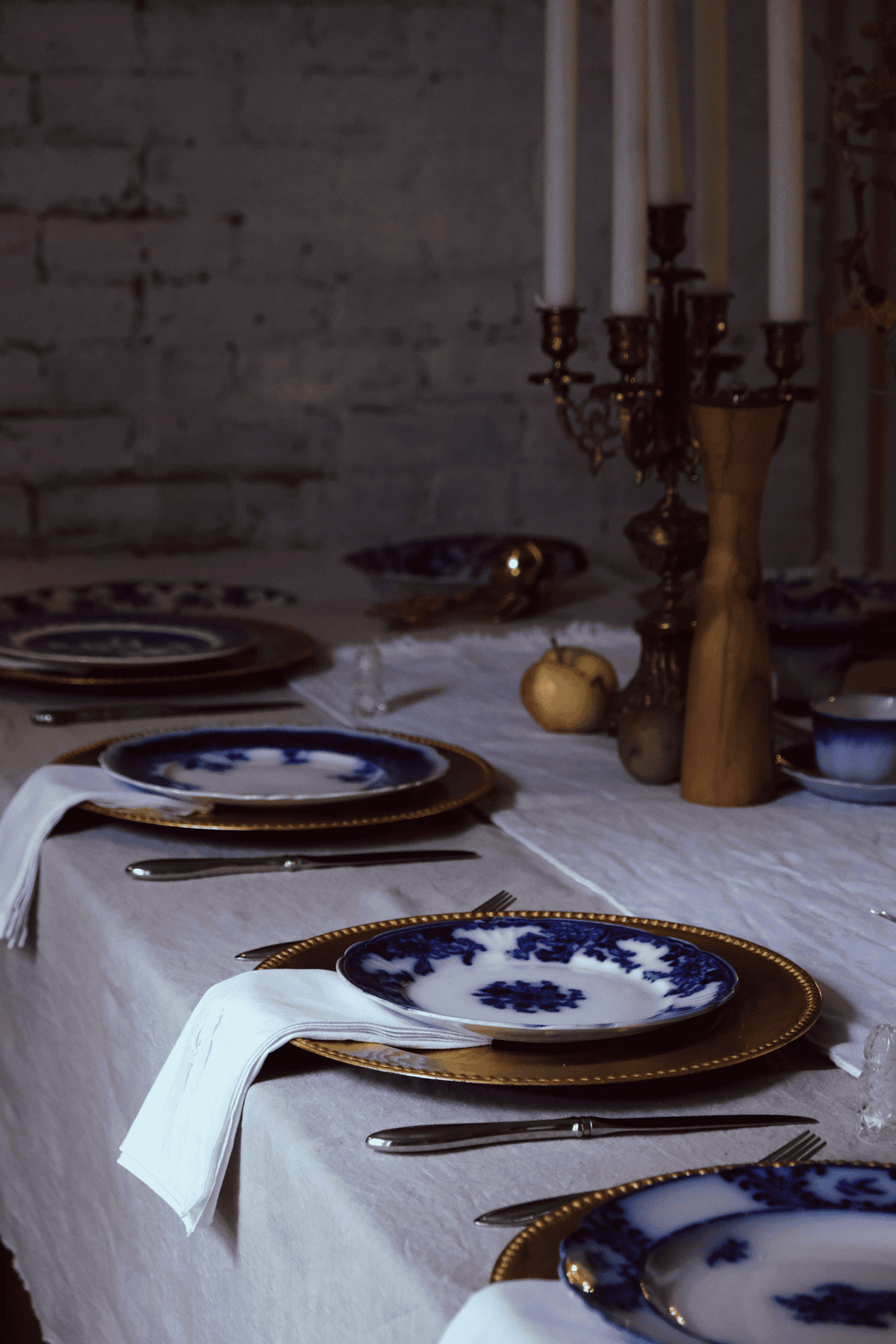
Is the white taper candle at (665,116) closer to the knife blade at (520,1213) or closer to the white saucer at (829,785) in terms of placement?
the white saucer at (829,785)

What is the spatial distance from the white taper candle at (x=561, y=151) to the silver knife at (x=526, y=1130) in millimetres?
670

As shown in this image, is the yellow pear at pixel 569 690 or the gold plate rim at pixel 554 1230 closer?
the gold plate rim at pixel 554 1230

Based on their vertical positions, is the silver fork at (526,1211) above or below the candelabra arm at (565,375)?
below

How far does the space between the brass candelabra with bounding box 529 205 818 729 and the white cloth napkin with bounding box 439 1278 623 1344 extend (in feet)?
2.20

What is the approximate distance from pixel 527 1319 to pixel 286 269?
2.17 metres

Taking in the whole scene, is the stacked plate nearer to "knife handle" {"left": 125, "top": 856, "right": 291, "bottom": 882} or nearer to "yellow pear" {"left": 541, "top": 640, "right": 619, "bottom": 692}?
"yellow pear" {"left": 541, "top": 640, "right": 619, "bottom": 692}

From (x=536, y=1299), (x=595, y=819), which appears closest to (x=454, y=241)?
(x=595, y=819)

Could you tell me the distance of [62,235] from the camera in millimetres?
2332

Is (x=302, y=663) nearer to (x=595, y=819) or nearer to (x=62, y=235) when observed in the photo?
(x=595, y=819)

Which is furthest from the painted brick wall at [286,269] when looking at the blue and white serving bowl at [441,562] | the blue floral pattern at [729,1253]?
the blue floral pattern at [729,1253]

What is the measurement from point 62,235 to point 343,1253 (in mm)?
2038

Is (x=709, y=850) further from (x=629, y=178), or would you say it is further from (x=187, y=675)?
(x=187, y=675)

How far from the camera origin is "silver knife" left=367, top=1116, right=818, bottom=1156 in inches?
23.2

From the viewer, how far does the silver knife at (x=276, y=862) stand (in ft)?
3.00
